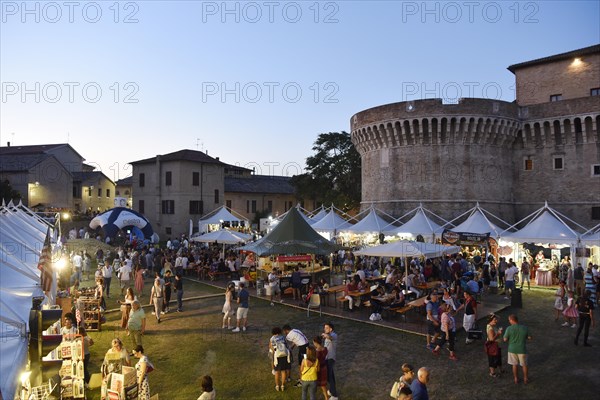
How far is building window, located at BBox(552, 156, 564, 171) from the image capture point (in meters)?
29.2

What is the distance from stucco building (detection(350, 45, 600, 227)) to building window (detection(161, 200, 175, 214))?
70.1 feet

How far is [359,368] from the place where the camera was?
9.84 metres

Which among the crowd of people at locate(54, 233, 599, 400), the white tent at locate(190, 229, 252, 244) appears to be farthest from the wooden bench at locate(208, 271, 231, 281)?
the white tent at locate(190, 229, 252, 244)

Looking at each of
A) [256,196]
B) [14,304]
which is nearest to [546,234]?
[14,304]

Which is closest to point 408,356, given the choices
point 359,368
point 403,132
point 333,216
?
point 359,368

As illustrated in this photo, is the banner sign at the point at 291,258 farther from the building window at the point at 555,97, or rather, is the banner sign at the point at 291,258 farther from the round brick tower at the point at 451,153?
the building window at the point at 555,97

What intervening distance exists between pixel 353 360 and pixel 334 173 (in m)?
37.9

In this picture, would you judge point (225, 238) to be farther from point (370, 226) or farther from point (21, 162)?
point (21, 162)

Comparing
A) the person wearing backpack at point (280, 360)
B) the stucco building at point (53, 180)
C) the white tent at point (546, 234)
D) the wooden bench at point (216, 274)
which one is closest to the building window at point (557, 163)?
the white tent at point (546, 234)

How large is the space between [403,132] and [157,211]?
2559 cm

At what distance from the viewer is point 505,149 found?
30.9 m

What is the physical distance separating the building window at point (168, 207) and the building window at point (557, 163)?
32875mm

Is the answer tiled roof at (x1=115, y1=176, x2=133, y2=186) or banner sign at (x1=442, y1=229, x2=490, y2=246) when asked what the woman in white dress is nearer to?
banner sign at (x1=442, y1=229, x2=490, y2=246)

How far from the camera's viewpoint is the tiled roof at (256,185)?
172ft
